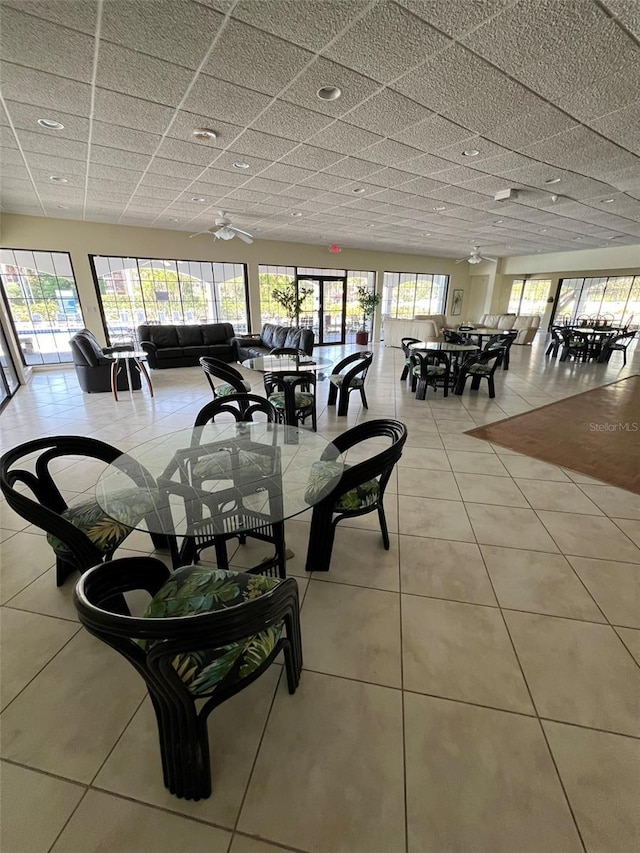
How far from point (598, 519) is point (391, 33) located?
10.3 feet

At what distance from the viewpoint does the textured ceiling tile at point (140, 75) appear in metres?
2.04

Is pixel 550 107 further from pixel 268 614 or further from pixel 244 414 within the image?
pixel 268 614

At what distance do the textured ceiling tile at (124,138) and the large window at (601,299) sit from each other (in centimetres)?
1380

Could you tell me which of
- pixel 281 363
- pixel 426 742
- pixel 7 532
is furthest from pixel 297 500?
pixel 281 363

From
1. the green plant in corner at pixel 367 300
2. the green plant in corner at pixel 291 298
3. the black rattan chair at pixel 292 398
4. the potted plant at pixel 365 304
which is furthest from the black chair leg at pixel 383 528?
the green plant in corner at pixel 367 300

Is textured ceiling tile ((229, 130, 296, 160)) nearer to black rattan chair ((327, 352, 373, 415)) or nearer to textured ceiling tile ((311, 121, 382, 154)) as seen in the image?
textured ceiling tile ((311, 121, 382, 154))

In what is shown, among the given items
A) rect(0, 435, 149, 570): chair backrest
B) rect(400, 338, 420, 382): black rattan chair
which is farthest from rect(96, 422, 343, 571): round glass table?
rect(400, 338, 420, 382): black rattan chair

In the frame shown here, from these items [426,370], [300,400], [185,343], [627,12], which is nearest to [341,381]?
[300,400]

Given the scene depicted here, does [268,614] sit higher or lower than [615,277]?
lower

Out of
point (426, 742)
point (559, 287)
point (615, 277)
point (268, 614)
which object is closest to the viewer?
point (268, 614)

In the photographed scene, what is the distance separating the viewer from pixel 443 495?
8.56 feet

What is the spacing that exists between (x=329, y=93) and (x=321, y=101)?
0.13 metres

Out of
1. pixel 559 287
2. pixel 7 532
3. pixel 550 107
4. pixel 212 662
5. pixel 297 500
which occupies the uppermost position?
pixel 550 107

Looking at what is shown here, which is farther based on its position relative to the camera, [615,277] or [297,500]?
[615,277]
